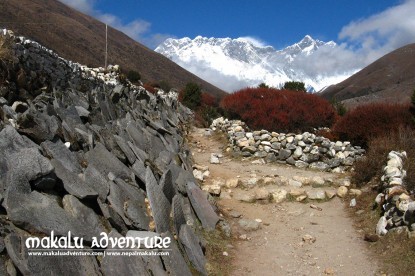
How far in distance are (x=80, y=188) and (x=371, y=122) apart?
10888 mm

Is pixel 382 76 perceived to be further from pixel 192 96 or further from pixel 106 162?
pixel 106 162

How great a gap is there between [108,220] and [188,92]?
82.7ft

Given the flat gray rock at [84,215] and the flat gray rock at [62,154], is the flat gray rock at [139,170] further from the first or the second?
the flat gray rock at [84,215]

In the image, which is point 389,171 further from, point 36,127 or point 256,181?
point 36,127

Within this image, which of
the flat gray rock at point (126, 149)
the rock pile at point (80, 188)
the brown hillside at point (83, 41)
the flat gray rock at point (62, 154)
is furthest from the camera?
the brown hillside at point (83, 41)

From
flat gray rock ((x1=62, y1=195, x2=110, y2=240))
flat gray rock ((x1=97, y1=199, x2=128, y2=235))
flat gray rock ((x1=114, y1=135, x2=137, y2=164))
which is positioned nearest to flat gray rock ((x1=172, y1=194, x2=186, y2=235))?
flat gray rock ((x1=97, y1=199, x2=128, y2=235))

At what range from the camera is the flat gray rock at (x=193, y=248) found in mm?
5595

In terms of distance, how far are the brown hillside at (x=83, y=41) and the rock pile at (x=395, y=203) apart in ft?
171

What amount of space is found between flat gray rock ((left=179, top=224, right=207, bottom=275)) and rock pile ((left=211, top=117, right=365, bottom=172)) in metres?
7.14

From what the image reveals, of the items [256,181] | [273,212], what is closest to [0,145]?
[273,212]

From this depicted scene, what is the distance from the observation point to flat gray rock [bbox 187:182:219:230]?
6.95 meters

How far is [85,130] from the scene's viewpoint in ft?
25.6

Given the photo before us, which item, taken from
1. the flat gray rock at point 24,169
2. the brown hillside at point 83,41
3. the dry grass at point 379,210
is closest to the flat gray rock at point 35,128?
the flat gray rock at point 24,169

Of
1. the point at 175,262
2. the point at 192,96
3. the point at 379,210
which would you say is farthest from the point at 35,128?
the point at 192,96
